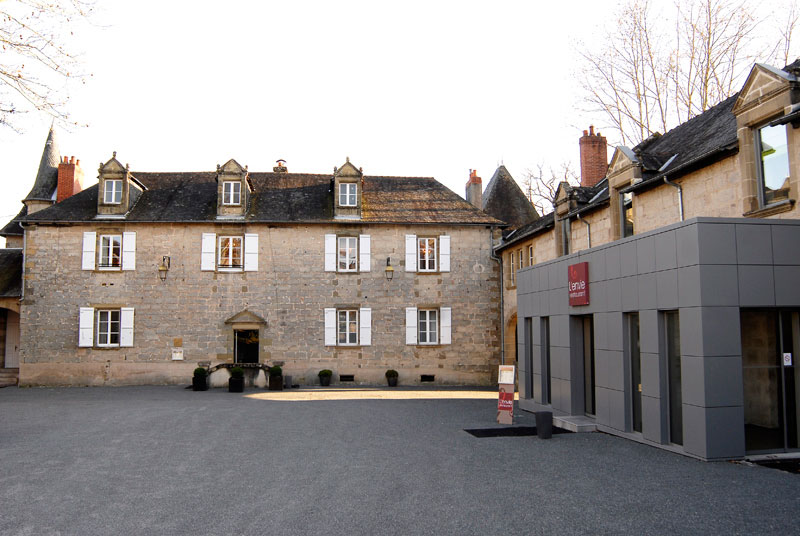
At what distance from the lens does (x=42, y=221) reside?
2191 cm

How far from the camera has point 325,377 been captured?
70.9 feet

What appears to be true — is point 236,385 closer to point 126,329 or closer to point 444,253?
point 126,329

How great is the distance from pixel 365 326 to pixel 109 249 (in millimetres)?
9382

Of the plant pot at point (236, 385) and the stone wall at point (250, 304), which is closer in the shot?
the plant pot at point (236, 385)

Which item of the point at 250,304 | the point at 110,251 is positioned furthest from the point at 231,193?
the point at 110,251

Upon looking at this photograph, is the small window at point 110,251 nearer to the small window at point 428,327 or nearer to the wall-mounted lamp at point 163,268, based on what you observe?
the wall-mounted lamp at point 163,268

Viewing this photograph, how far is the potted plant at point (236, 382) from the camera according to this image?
64.6ft

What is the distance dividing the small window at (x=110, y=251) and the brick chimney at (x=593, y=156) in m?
15.9

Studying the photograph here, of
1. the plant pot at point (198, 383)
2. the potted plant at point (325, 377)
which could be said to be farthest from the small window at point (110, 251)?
the potted plant at point (325, 377)

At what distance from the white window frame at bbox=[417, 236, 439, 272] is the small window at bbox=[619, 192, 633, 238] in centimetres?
914

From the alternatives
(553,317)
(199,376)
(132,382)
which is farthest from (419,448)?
(132,382)

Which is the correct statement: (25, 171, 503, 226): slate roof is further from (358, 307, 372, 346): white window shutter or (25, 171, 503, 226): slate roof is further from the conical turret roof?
the conical turret roof

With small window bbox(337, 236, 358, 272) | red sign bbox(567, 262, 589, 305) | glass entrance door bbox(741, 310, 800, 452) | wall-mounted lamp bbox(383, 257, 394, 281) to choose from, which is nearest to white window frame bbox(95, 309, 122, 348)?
small window bbox(337, 236, 358, 272)

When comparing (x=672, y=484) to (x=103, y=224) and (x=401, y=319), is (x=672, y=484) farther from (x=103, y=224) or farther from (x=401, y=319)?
(x=103, y=224)
